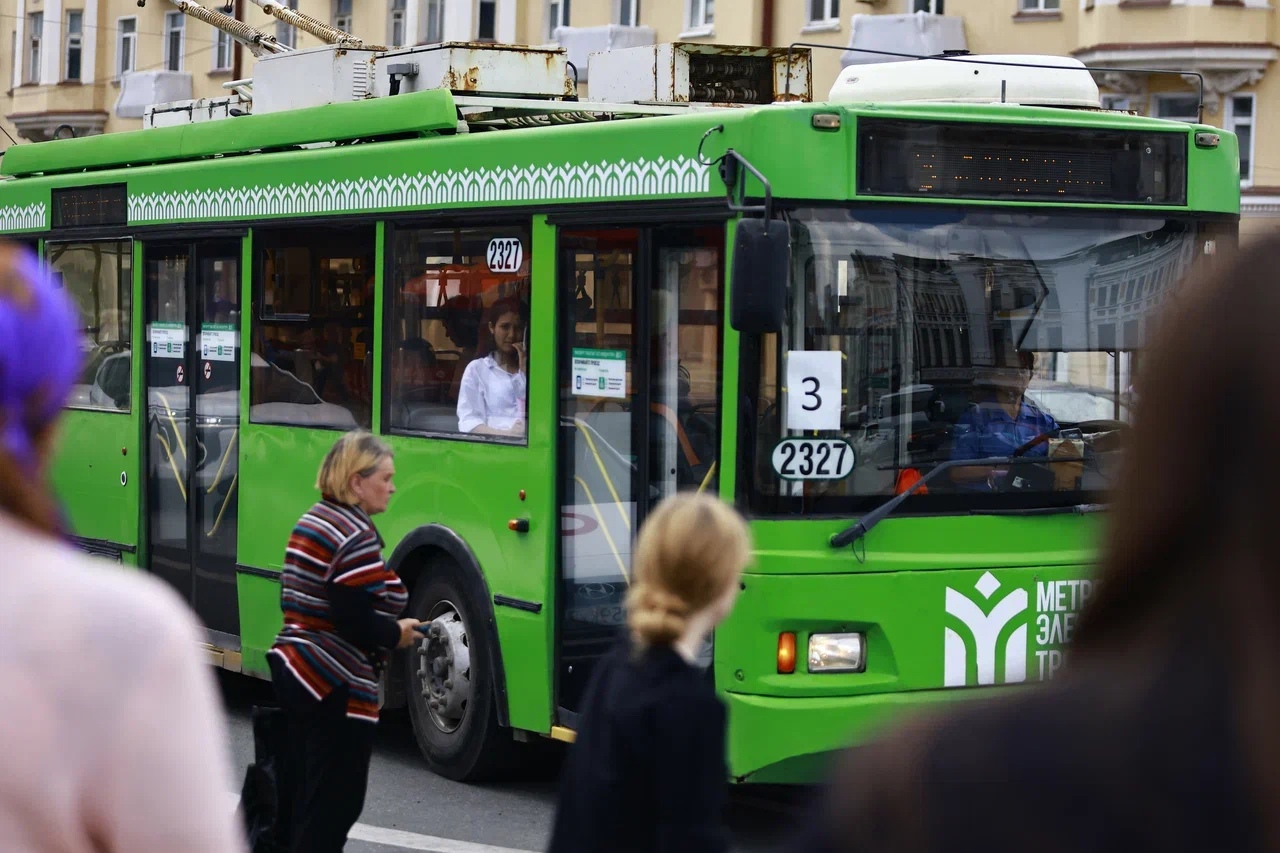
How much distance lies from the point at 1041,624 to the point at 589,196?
7.59 ft

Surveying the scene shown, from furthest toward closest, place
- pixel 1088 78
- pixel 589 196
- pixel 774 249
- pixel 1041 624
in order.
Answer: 1. pixel 1088 78
2. pixel 589 196
3. pixel 1041 624
4. pixel 774 249

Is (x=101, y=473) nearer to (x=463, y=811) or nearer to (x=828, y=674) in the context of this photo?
(x=463, y=811)

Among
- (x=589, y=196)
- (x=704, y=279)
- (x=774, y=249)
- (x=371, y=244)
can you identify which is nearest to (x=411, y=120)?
(x=371, y=244)

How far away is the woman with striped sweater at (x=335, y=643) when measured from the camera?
5.96 metres

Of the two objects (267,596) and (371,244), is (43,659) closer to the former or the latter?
(371,244)


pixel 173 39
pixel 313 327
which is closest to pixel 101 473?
pixel 313 327

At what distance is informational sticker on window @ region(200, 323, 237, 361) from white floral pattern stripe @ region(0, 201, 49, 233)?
242cm

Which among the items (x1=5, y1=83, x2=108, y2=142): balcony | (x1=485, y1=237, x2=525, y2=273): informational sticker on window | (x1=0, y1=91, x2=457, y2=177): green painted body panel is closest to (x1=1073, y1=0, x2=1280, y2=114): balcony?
(x1=0, y1=91, x2=457, y2=177): green painted body panel

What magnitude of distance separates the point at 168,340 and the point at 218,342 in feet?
1.98

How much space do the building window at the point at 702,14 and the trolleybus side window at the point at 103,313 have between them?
Result: 24.1 m

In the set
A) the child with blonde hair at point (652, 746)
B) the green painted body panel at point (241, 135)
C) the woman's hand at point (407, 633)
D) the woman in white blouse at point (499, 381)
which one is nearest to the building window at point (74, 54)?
the green painted body panel at point (241, 135)

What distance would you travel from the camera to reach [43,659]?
2.03 metres

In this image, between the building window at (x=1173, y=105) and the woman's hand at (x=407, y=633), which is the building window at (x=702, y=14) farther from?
the woman's hand at (x=407, y=633)

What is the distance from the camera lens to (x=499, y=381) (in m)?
8.32
